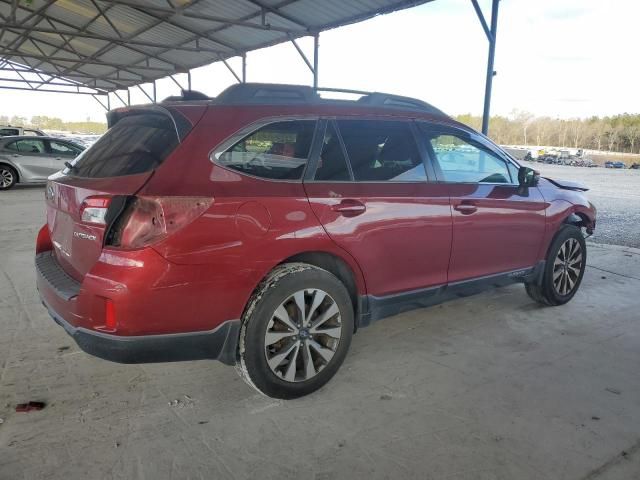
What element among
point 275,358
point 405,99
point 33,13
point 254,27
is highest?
point 33,13

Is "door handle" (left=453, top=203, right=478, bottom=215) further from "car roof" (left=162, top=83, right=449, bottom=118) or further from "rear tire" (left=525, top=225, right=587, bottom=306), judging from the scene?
"rear tire" (left=525, top=225, right=587, bottom=306)

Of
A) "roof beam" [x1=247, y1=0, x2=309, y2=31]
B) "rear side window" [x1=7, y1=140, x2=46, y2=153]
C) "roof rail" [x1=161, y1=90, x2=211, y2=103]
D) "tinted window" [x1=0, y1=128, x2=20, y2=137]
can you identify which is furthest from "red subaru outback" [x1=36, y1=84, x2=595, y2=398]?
"tinted window" [x1=0, y1=128, x2=20, y2=137]

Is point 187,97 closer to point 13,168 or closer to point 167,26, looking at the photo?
point 13,168

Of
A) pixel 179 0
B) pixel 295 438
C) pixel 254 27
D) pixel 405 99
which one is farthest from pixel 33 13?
pixel 295 438

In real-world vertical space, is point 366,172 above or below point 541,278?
above

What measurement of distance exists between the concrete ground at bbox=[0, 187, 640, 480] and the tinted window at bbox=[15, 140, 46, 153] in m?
10.7

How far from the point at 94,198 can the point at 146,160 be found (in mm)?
321

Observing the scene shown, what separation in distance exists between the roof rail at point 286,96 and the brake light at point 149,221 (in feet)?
2.55

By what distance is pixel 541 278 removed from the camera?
437 centimetres

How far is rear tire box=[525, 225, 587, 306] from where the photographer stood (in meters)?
4.38

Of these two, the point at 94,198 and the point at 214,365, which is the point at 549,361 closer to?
the point at 214,365

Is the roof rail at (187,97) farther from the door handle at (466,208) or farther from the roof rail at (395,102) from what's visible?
the door handle at (466,208)

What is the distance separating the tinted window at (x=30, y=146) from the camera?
12.8 meters

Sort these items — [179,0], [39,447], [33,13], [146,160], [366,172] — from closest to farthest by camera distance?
[39,447]
[146,160]
[366,172]
[179,0]
[33,13]
